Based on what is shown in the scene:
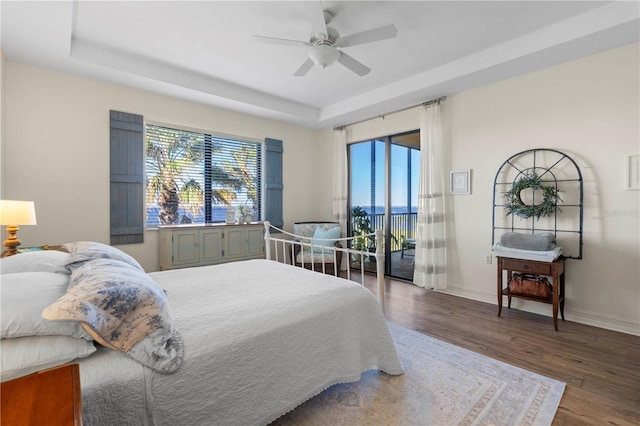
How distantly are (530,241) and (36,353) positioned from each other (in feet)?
11.3

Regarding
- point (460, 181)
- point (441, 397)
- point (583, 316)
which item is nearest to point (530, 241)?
point (583, 316)

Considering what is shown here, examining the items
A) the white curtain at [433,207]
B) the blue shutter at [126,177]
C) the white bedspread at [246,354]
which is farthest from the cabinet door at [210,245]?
the white curtain at [433,207]

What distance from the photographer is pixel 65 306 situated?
0.96 metres

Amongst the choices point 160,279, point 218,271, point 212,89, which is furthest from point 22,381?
point 212,89

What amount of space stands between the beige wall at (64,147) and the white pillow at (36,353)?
2941 mm

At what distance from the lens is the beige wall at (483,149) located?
107 inches

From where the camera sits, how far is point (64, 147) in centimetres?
320

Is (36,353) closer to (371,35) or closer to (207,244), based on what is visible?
(371,35)

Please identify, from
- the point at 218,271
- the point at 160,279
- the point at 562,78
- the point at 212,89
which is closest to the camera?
the point at 160,279

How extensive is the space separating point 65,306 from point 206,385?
0.56m

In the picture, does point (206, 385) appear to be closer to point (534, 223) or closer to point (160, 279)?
point (160, 279)

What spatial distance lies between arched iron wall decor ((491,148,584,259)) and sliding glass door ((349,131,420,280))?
126cm

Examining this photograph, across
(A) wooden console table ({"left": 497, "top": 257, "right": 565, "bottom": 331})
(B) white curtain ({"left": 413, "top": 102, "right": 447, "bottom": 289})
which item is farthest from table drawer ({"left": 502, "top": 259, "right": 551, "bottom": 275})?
(B) white curtain ({"left": 413, "top": 102, "right": 447, "bottom": 289})

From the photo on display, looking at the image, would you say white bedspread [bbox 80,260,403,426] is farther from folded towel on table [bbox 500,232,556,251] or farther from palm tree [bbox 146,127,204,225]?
palm tree [bbox 146,127,204,225]
